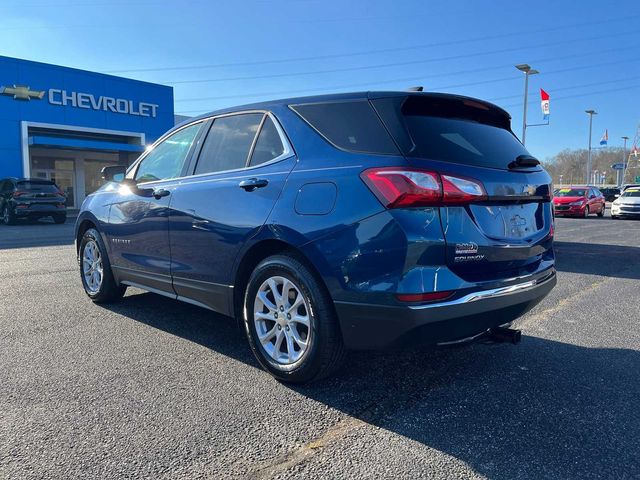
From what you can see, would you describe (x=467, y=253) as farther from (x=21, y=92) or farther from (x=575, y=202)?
(x=21, y=92)

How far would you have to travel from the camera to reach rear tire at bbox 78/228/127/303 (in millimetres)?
5031

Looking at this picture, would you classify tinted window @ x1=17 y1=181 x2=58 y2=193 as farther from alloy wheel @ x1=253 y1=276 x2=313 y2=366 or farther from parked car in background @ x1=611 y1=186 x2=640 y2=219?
parked car in background @ x1=611 y1=186 x2=640 y2=219

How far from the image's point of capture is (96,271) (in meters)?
5.21

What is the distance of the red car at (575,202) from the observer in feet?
73.4

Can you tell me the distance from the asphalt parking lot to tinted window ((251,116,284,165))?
143 cm

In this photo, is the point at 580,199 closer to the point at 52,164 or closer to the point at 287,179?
the point at 287,179

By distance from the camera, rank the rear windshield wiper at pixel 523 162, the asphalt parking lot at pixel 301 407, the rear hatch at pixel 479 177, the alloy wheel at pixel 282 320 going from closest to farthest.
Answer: the asphalt parking lot at pixel 301 407 < the rear hatch at pixel 479 177 < the alloy wheel at pixel 282 320 < the rear windshield wiper at pixel 523 162

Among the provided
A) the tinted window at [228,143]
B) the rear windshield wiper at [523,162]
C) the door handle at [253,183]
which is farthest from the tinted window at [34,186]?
the rear windshield wiper at [523,162]

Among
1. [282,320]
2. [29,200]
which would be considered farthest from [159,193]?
[29,200]

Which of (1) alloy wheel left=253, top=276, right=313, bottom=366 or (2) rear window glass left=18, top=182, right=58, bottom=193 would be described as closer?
(1) alloy wheel left=253, top=276, right=313, bottom=366

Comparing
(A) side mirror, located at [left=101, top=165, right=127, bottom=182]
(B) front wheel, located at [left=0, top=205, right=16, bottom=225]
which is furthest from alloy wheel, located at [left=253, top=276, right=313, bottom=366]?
(B) front wheel, located at [left=0, top=205, right=16, bottom=225]

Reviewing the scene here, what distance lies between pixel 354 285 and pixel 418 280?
0.36 metres

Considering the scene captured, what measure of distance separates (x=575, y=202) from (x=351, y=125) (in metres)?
22.2

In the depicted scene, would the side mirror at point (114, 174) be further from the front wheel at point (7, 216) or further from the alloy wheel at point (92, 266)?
the front wheel at point (7, 216)
